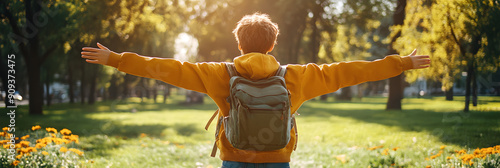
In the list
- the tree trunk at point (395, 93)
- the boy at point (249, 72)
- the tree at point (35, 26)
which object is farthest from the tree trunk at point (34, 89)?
the tree trunk at point (395, 93)

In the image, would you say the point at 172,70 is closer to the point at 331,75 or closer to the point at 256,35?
the point at 256,35

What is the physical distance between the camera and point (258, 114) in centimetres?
228

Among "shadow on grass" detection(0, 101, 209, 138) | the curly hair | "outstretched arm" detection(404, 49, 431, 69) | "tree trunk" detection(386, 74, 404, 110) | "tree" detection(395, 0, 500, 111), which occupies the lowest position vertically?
"shadow on grass" detection(0, 101, 209, 138)

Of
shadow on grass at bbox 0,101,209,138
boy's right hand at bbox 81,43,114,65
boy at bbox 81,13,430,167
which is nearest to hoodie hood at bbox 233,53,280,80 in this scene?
boy at bbox 81,13,430,167

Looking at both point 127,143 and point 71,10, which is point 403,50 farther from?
point 71,10

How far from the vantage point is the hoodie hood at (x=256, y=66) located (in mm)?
2400

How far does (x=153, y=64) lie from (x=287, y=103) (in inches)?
36.2

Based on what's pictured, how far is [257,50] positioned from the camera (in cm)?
257

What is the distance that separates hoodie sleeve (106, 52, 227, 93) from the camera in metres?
2.47

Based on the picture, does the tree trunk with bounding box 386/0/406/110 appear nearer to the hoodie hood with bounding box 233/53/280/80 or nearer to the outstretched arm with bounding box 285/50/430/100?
the outstretched arm with bounding box 285/50/430/100

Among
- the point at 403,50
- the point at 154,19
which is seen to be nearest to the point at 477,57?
the point at 403,50

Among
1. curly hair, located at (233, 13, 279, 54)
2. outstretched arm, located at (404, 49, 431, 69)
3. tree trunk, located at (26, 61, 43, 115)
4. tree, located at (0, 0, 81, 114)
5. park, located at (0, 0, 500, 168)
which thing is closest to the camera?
curly hair, located at (233, 13, 279, 54)

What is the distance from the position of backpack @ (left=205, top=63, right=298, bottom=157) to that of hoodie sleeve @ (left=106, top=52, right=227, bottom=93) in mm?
197

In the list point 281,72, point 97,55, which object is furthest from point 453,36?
point 97,55
